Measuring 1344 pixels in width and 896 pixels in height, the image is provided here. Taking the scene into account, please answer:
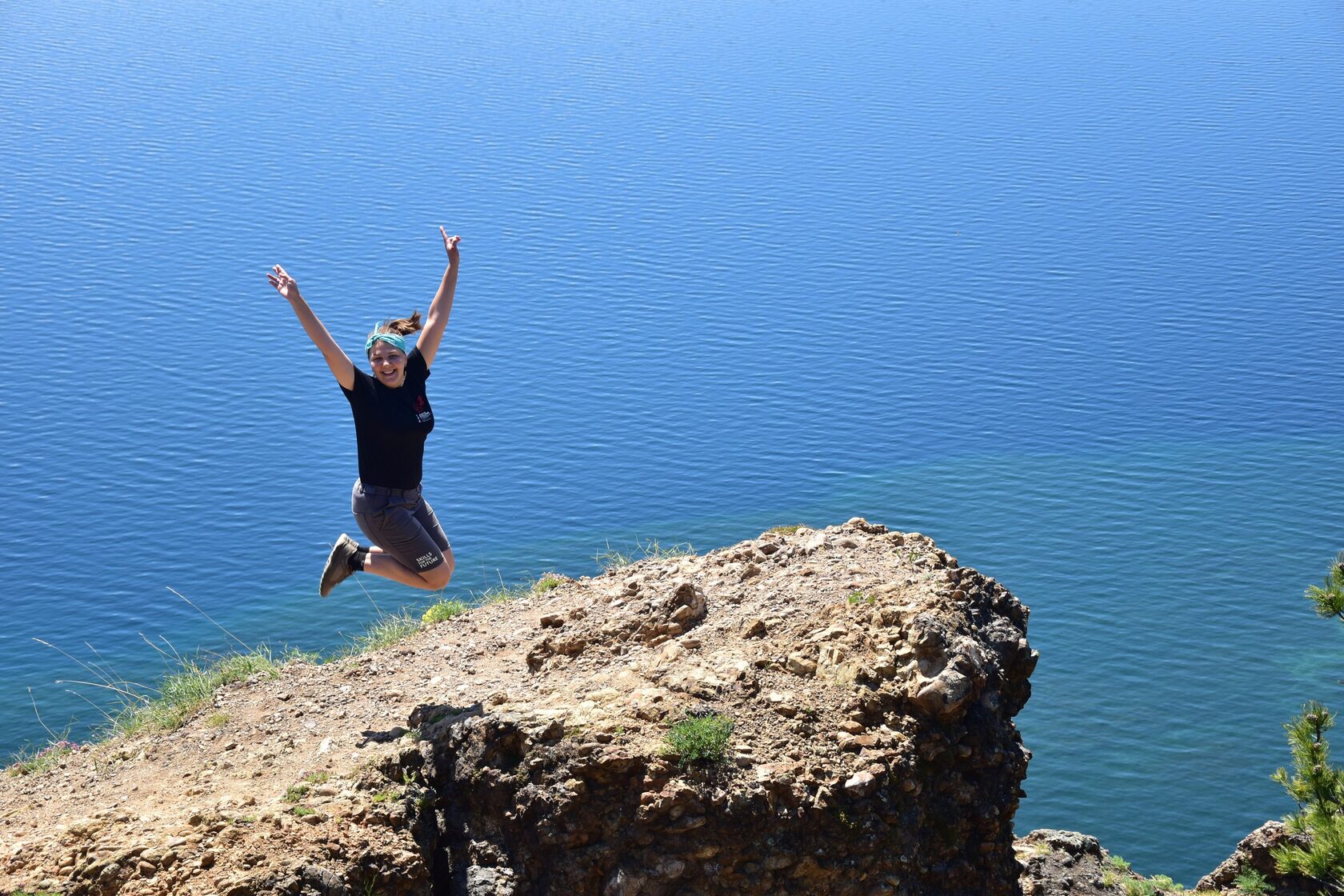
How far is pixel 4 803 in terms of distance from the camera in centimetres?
1297

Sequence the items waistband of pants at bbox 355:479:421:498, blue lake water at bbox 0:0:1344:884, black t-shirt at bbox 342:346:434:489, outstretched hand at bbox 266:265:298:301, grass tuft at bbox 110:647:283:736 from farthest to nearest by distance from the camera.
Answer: blue lake water at bbox 0:0:1344:884 → grass tuft at bbox 110:647:283:736 → waistband of pants at bbox 355:479:421:498 → black t-shirt at bbox 342:346:434:489 → outstretched hand at bbox 266:265:298:301

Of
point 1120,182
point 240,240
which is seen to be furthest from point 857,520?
point 1120,182

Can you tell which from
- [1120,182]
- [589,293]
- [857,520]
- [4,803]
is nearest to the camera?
[4,803]

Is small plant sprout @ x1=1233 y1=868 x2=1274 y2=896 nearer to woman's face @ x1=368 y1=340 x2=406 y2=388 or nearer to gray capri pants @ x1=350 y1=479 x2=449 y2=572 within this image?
gray capri pants @ x1=350 y1=479 x2=449 y2=572

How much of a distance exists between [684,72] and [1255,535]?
63.2 metres

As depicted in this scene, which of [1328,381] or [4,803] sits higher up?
[1328,381]

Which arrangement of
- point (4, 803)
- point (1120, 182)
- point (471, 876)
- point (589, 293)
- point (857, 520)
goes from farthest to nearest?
point (1120, 182), point (589, 293), point (857, 520), point (4, 803), point (471, 876)

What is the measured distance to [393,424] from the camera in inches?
473

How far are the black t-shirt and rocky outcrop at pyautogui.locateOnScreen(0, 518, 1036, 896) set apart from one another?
1971 mm

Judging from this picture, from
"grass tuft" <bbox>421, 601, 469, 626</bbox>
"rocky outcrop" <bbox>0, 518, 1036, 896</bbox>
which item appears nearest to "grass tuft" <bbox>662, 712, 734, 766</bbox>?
"rocky outcrop" <bbox>0, 518, 1036, 896</bbox>

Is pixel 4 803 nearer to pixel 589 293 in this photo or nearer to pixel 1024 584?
pixel 1024 584

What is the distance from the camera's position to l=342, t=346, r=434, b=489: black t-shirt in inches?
470

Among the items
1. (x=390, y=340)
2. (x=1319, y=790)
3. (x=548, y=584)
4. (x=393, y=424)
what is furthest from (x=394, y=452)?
(x=1319, y=790)

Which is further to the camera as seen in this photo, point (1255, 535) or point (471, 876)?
point (1255, 535)
